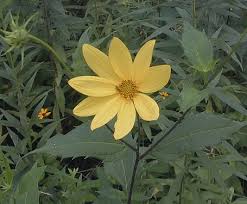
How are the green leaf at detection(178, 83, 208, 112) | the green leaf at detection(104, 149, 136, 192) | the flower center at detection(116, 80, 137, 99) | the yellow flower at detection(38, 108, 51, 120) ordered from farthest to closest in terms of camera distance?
the yellow flower at detection(38, 108, 51, 120)
the green leaf at detection(104, 149, 136, 192)
the flower center at detection(116, 80, 137, 99)
the green leaf at detection(178, 83, 208, 112)

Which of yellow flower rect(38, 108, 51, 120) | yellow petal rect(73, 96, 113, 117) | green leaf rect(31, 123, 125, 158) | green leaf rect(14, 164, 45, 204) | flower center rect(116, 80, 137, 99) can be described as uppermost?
flower center rect(116, 80, 137, 99)

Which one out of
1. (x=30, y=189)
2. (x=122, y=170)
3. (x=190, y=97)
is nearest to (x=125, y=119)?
(x=190, y=97)

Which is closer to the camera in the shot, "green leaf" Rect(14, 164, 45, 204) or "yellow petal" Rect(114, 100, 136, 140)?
"yellow petal" Rect(114, 100, 136, 140)

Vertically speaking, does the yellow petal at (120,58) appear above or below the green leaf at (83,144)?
above

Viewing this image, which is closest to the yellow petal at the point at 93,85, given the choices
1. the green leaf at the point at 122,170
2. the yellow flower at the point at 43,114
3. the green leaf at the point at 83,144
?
the green leaf at the point at 83,144

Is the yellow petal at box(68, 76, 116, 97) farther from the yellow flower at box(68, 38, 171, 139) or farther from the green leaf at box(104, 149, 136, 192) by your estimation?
the green leaf at box(104, 149, 136, 192)

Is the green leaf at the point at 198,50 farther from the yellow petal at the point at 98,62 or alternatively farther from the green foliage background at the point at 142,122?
the yellow petal at the point at 98,62

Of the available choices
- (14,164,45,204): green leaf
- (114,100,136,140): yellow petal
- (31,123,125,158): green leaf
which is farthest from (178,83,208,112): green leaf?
(14,164,45,204): green leaf
